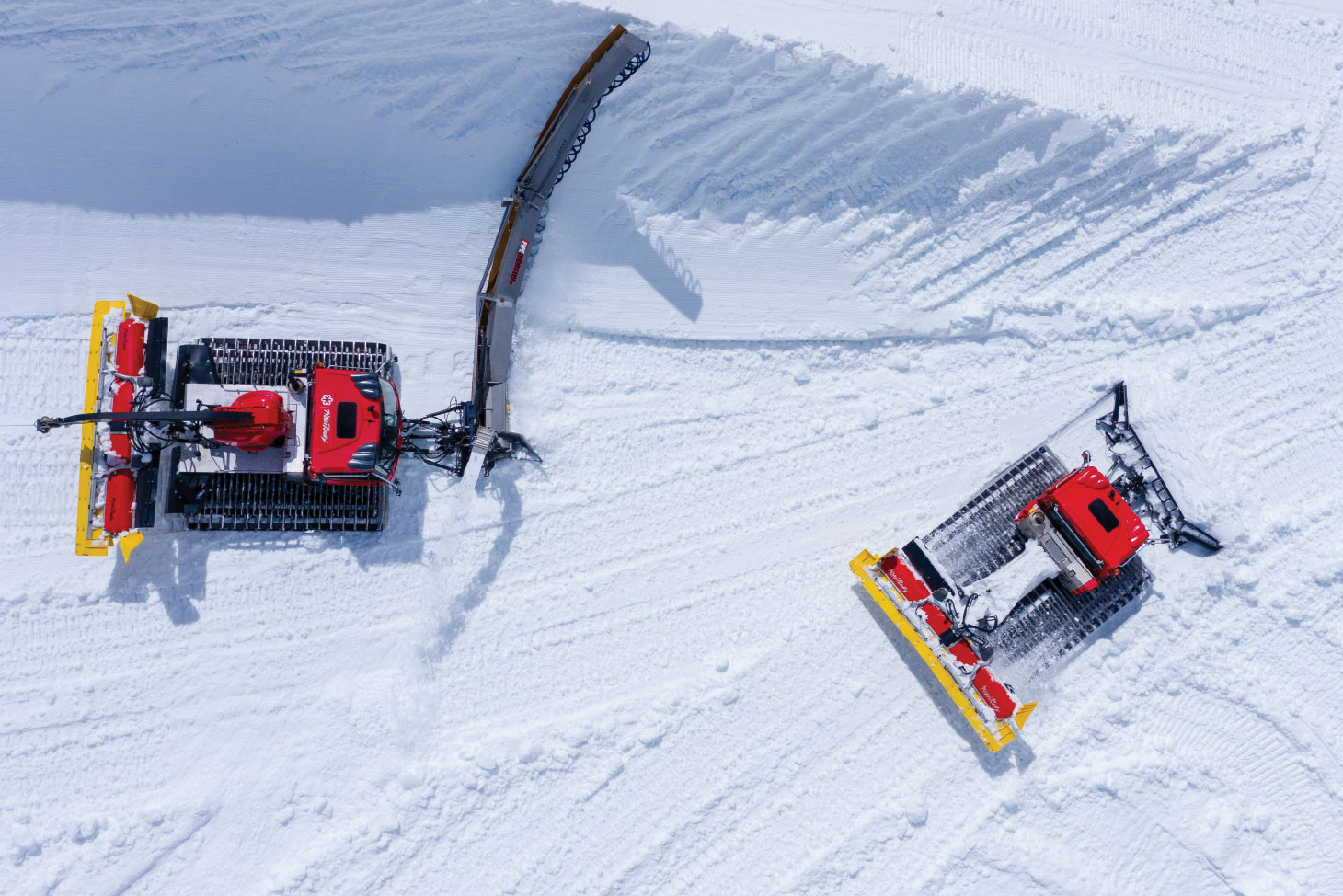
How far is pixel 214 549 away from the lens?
923cm

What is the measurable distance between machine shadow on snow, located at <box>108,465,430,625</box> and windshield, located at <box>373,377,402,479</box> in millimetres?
624

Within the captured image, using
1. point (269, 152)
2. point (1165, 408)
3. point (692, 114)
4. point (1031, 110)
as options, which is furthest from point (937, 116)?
point (269, 152)

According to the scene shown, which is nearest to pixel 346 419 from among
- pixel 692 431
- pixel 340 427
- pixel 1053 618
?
pixel 340 427

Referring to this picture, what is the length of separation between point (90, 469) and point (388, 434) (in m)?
3.37

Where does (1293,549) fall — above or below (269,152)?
below

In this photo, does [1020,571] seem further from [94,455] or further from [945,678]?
[94,455]

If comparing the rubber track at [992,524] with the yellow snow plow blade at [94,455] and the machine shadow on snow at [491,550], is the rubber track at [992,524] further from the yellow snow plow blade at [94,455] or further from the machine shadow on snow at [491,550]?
the yellow snow plow blade at [94,455]

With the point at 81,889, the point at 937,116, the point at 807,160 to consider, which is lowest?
the point at 81,889

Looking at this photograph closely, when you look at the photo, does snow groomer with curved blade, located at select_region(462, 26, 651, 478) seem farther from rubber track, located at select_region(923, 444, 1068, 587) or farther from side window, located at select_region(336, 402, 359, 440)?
rubber track, located at select_region(923, 444, 1068, 587)

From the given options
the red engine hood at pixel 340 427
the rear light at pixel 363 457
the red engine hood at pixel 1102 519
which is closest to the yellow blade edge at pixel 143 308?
the red engine hood at pixel 340 427

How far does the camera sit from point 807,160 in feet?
31.4

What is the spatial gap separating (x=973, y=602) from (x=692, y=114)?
6606mm

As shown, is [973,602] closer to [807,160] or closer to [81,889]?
[807,160]

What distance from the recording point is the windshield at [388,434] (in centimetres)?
852
